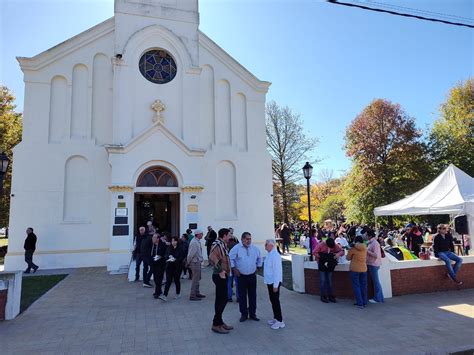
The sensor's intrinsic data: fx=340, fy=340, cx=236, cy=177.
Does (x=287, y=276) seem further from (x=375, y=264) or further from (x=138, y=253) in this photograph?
(x=138, y=253)

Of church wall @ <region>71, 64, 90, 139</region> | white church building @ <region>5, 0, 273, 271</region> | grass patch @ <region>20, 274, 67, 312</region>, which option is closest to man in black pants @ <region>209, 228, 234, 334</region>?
grass patch @ <region>20, 274, 67, 312</region>

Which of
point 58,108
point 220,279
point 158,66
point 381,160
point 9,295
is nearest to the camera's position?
point 220,279

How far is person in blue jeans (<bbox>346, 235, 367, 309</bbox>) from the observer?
840 cm

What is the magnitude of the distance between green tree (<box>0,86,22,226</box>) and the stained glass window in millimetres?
12012


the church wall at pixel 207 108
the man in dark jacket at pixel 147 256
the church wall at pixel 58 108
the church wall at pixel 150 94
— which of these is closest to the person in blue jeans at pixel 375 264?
the man in dark jacket at pixel 147 256

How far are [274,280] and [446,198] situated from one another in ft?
36.2

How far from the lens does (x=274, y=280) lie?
688cm

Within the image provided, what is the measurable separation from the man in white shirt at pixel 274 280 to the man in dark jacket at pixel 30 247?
1133cm

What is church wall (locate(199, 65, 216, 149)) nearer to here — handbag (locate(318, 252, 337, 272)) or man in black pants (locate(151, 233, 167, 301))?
man in black pants (locate(151, 233, 167, 301))

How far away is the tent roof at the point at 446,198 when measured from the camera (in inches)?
529

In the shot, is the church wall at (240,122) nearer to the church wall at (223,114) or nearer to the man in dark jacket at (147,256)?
the church wall at (223,114)

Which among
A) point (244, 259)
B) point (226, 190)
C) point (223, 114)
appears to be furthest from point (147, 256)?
point (223, 114)

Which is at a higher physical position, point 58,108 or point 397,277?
point 58,108

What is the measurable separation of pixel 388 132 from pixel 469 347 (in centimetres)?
2766
